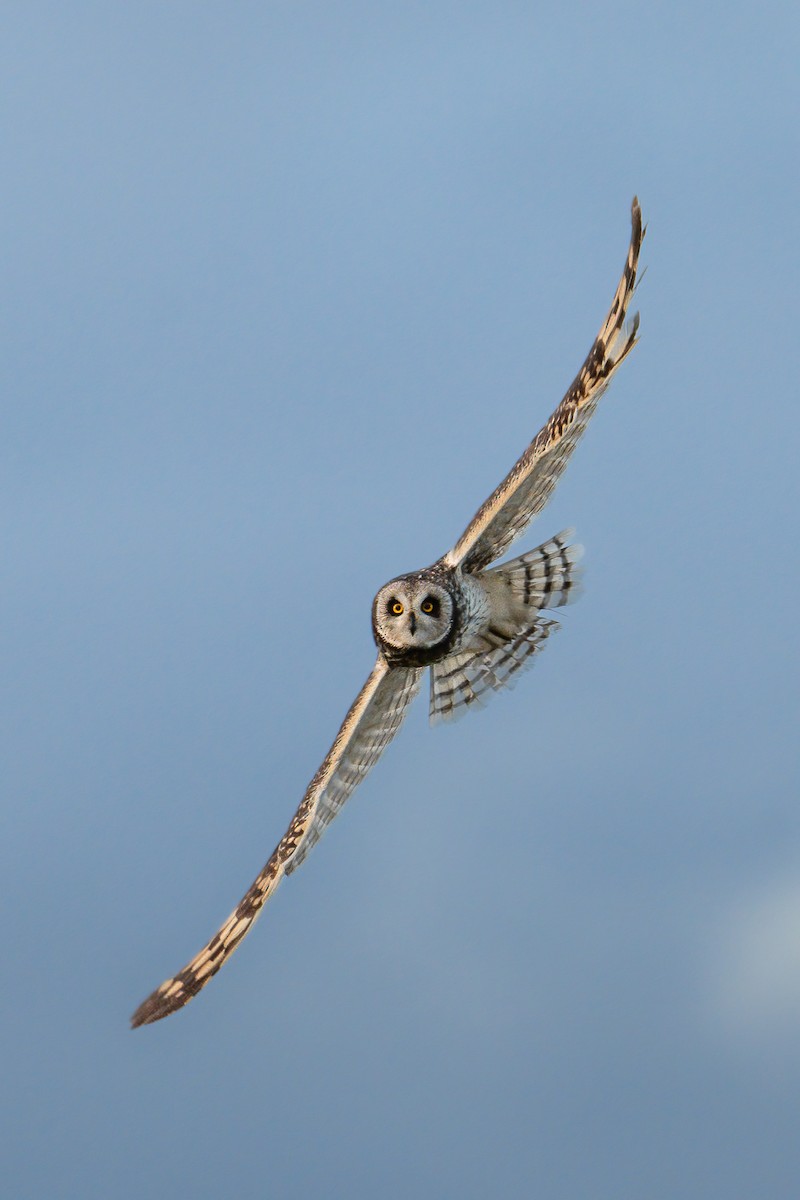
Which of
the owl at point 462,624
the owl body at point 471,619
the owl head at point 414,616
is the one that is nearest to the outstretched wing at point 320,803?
the owl at point 462,624

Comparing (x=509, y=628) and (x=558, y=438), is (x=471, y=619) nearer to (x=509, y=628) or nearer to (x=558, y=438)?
(x=509, y=628)

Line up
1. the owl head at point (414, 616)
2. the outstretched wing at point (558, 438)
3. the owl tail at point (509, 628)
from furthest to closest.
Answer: the owl tail at point (509, 628) < the owl head at point (414, 616) < the outstretched wing at point (558, 438)

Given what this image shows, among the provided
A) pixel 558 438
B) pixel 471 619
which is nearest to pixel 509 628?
pixel 471 619

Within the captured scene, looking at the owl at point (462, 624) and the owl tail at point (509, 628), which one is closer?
the owl at point (462, 624)

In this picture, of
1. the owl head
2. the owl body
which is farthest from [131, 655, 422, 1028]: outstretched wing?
the owl head

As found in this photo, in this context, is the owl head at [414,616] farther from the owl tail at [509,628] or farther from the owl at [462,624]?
the owl tail at [509,628]

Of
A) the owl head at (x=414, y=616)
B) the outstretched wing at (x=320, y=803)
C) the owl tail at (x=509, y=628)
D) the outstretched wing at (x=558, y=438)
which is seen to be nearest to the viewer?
the outstretched wing at (x=320, y=803)

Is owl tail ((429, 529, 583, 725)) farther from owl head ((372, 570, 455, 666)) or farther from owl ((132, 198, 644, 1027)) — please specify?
owl head ((372, 570, 455, 666))
